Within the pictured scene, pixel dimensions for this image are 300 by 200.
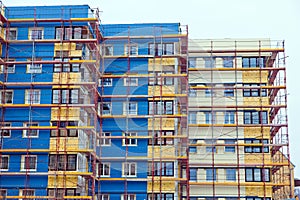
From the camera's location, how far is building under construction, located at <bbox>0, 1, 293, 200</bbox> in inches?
1401

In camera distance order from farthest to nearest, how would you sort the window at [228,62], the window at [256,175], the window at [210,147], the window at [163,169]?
the window at [228,62]
the window at [210,147]
the window at [256,175]
the window at [163,169]

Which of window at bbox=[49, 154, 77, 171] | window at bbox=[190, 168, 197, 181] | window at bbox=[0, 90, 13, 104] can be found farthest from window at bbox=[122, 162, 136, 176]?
window at bbox=[0, 90, 13, 104]

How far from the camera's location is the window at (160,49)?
39.3m

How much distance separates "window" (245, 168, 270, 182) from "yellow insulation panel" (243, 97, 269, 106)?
4.34 meters

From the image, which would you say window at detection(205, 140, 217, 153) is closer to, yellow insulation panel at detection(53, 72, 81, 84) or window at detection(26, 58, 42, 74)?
yellow insulation panel at detection(53, 72, 81, 84)

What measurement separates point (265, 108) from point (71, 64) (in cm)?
1319

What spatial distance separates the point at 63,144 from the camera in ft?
116

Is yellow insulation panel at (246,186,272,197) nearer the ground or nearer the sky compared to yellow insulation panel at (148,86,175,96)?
nearer the ground

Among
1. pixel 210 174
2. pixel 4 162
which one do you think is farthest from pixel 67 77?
pixel 210 174

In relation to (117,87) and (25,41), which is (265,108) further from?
(25,41)

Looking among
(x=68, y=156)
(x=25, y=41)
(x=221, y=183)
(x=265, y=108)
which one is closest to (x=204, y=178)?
(x=221, y=183)

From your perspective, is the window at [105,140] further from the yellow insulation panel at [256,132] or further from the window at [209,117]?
the yellow insulation panel at [256,132]

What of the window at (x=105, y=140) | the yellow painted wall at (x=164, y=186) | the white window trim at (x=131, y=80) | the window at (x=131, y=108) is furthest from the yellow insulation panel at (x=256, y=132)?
the window at (x=105, y=140)

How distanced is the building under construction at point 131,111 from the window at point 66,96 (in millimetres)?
67
